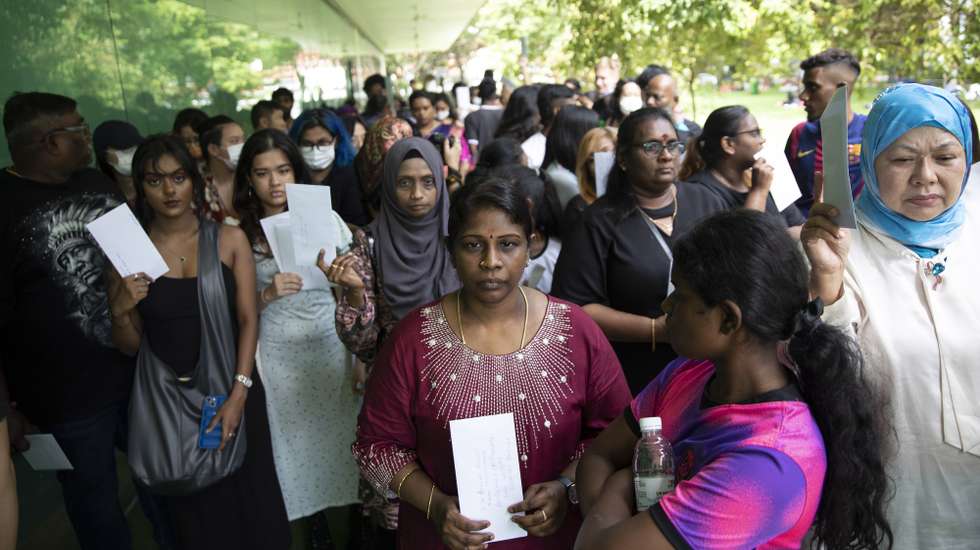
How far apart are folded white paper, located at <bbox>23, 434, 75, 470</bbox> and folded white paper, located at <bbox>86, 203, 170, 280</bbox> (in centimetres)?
78

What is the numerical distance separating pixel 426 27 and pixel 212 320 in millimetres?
22922

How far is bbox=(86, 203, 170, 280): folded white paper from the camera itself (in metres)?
2.70

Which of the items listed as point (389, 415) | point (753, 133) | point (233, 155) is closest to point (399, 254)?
point (389, 415)

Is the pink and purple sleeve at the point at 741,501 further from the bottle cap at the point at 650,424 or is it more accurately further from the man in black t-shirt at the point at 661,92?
the man in black t-shirt at the point at 661,92

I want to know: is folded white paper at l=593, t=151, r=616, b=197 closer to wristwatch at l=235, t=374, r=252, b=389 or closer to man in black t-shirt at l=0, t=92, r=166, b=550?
wristwatch at l=235, t=374, r=252, b=389

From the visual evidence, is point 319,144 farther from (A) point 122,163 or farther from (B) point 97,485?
(B) point 97,485

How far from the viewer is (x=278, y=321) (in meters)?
3.47

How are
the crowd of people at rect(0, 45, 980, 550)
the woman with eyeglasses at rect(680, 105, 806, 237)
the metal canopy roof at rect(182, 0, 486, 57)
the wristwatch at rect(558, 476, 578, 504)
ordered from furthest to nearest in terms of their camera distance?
the metal canopy roof at rect(182, 0, 486, 57) < the woman with eyeglasses at rect(680, 105, 806, 237) < the wristwatch at rect(558, 476, 578, 504) < the crowd of people at rect(0, 45, 980, 550)

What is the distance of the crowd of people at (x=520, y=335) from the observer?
56.0 inches

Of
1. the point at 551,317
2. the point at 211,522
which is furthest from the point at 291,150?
the point at 551,317

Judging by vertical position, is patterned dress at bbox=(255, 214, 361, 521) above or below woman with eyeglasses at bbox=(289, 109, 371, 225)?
below

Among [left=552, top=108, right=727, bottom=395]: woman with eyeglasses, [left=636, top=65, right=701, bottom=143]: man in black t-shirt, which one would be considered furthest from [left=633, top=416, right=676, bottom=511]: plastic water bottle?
[left=636, top=65, right=701, bottom=143]: man in black t-shirt

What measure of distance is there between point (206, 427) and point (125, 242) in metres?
0.77

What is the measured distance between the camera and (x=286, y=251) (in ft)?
10.4
